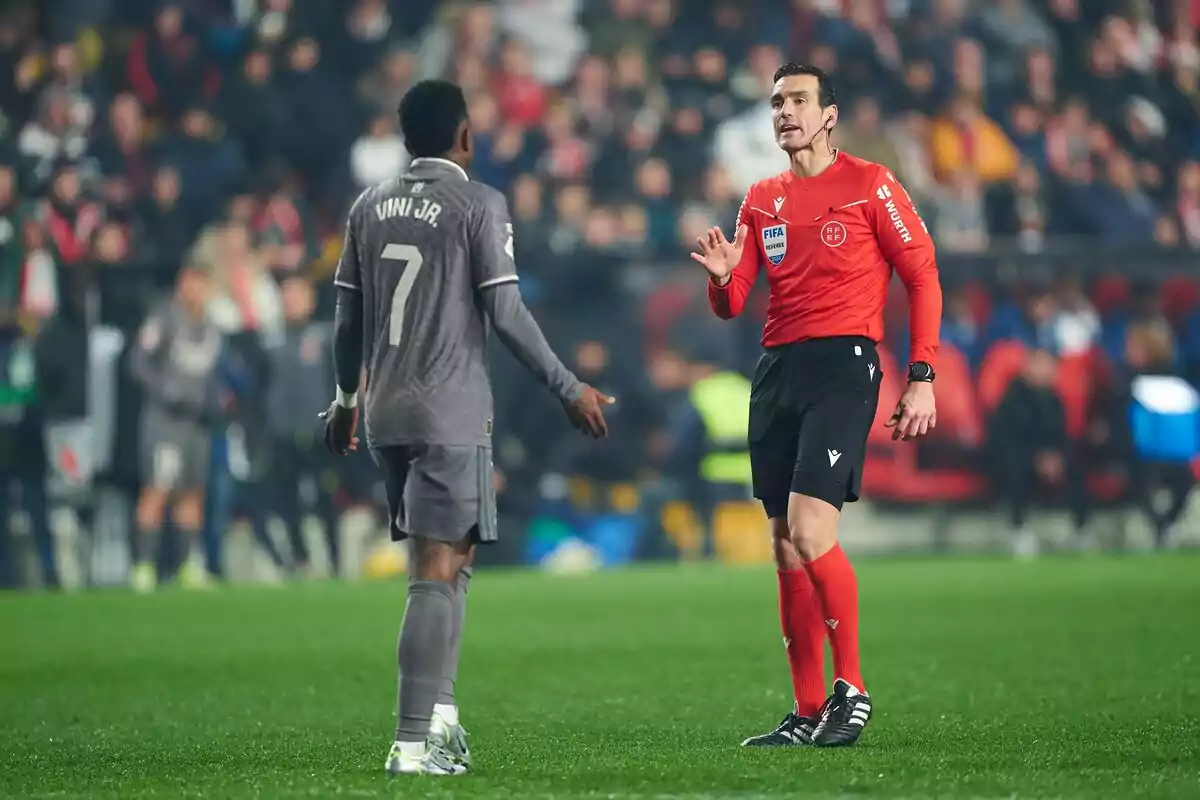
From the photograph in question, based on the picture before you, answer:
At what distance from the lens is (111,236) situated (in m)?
17.5

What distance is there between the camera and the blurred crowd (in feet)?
55.9

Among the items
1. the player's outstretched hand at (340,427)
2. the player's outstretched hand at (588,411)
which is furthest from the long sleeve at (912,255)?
the player's outstretched hand at (340,427)

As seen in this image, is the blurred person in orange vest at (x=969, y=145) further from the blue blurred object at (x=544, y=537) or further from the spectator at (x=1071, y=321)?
the blue blurred object at (x=544, y=537)

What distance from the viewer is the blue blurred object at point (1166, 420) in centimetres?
1809

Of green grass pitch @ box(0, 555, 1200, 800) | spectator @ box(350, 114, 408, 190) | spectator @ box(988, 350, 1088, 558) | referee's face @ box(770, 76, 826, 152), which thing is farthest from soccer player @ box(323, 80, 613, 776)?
spectator @ box(350, 114, 408, 190)

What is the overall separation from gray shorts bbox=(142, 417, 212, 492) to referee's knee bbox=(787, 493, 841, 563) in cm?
1053

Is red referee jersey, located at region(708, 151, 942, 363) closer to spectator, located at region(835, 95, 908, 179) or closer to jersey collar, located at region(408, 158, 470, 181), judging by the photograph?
jersey collar, located at region(408, 158, 470, 181)

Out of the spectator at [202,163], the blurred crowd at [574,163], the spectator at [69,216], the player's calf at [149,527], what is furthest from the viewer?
the spectator at [202,163]

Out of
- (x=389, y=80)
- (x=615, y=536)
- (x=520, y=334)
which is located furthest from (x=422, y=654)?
(x=389, y=80)

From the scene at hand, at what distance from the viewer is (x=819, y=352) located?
676 centimetres

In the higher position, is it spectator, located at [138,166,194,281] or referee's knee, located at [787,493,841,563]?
spectator, located at [138,166,194,281]

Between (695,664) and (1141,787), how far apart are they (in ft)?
15.0

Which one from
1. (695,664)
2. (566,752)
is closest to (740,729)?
(566,752)

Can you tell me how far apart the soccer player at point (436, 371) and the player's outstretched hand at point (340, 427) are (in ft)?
0.68
